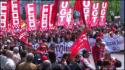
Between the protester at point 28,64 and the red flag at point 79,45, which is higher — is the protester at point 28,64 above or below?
below

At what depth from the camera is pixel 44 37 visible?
28203mm

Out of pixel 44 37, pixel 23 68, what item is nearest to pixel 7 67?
pixel 23 68

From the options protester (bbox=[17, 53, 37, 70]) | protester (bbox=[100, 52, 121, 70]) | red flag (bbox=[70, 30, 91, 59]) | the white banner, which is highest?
red flag (bbox=[70, 30, 91, 59])

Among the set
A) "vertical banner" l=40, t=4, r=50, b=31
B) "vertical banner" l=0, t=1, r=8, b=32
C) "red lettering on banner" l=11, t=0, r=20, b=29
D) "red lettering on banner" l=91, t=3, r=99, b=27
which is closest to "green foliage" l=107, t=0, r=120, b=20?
"red lettering on banner" l=91, t=3, r=99, b=27

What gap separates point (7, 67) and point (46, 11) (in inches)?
542

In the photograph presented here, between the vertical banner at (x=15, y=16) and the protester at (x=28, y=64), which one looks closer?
the protester at (x=28, y=64)

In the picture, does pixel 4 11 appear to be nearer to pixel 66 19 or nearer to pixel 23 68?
pixel 66 19

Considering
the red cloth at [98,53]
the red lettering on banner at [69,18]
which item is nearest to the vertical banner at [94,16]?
the red lettering on banner at [69,18]

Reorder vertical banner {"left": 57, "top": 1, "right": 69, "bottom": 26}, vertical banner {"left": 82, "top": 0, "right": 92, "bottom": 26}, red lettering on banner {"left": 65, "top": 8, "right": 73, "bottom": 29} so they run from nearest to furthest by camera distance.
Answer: vertical banner {"left": 57, "top": 1, "right": 69, "bottom": 26}
vertical banner {"left": 82, "top": 0, "right": 92, "bottom": 26}
red lettering on banner {"left": 65, "top": 8, "right": 73, "bottom": 29}

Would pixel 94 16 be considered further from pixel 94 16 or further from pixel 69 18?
pixel 69 18

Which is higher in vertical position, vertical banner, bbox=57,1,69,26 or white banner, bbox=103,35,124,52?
vertical banner, bbox=57,1,69,26

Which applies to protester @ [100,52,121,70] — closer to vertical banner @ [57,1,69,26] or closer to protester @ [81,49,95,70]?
protester @ [81,49,95,70]

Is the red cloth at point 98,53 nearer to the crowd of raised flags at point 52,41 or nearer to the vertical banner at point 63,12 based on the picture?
the crowd of raised flags at point 52,41

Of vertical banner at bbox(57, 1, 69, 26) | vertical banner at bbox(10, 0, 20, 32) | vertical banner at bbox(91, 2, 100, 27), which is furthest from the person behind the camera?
vertical banner at bbox(91, 2, 100, 27)
